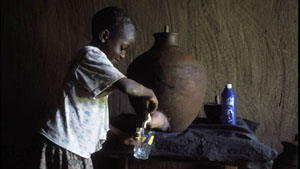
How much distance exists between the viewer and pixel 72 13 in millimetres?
1841

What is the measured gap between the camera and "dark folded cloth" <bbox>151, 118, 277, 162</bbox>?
1170mm

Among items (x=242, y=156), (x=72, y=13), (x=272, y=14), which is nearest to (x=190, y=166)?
(x=242, y=156)

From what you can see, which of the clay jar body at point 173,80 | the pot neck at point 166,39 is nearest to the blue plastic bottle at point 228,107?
the clay jar body at point 173,80

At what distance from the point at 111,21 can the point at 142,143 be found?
1.38 feet

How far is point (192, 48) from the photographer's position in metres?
1.80

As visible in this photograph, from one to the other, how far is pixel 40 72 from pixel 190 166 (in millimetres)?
956

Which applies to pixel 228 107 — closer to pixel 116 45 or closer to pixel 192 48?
pixel 192 48

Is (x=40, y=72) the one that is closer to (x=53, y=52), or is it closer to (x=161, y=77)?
(x=53, y=52)

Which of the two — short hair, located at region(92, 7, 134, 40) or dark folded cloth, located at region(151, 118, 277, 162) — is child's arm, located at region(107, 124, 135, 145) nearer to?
dark folded cloth, located at region(151, 118, 277, 162)

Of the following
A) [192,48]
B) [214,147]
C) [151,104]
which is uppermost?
[192,48]

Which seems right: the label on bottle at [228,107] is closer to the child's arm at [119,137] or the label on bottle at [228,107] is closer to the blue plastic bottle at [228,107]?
the blue plastic bottle at [228,107]

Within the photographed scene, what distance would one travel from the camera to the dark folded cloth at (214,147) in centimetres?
117

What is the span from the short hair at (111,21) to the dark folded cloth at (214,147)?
421mm

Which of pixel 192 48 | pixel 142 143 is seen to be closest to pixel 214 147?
pixel 142 143
